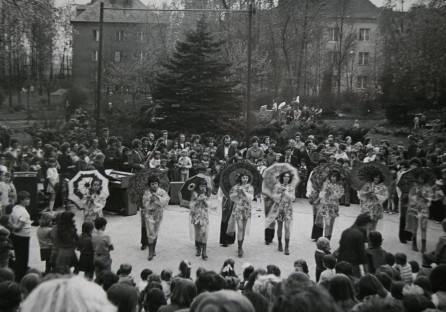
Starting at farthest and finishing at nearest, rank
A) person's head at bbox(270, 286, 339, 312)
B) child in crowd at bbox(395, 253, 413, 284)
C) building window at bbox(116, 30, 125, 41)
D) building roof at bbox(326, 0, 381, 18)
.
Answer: building roof at bbox(326, 0, 381, 18) < building window at bbox(116, 30, 125, 41) < child in crowd at bbox(395, 253, 413, 284) < person's head at bbox(270, 286, 339, 312)

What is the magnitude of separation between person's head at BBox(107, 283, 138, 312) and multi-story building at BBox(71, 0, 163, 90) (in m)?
46.9

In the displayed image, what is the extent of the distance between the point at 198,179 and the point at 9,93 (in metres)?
37.3

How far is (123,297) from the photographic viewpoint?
17.4 ft

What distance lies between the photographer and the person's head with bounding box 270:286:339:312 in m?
3.17

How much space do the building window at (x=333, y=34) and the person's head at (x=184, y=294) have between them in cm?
4854

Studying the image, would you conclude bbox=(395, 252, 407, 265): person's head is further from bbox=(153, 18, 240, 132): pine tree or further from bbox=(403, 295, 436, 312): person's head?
bbox=(153, 18, 240, 132): pine tree

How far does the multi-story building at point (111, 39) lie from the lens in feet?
178

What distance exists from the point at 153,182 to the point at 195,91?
59.7 ft

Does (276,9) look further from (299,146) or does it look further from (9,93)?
(299,146)

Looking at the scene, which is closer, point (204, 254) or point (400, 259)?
point (400, 259)

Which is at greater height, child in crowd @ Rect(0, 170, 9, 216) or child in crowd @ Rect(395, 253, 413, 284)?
child in crowd @ Rect(0, 170, 9, 216)

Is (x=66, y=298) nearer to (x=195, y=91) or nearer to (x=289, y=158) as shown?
(x=289, y=158)

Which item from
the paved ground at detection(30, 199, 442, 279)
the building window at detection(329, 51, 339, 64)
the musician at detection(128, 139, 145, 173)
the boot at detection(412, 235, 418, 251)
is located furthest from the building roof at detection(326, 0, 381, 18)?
the boot at detection(412, 235, 418, 251)

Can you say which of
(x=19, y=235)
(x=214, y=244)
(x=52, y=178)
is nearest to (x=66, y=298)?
(x=19, y=235)
